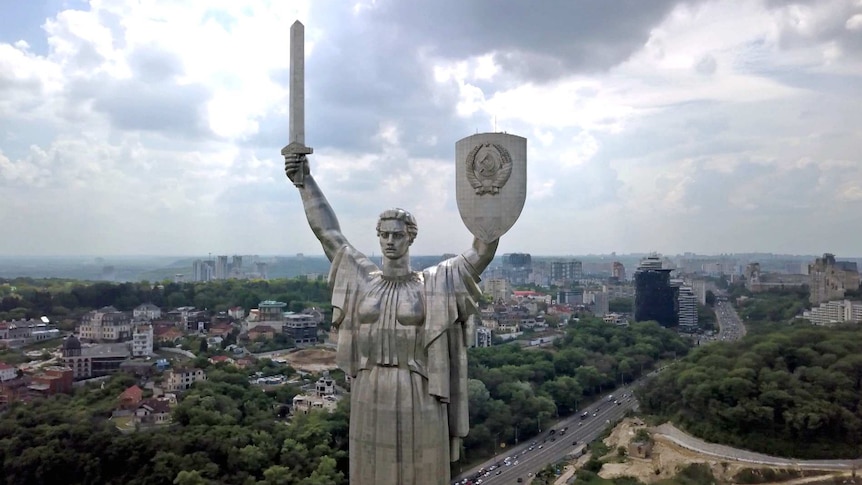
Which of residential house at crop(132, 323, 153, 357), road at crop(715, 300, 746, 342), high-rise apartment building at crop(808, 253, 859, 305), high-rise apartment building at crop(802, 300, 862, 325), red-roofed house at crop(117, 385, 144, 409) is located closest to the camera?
red-roofed house at crop(117, 385, 144, 409)

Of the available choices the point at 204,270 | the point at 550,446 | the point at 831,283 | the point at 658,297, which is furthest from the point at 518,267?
the point at 550,446

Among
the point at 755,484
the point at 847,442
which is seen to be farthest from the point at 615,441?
the point at 847,442

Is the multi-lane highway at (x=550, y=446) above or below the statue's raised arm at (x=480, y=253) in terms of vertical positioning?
below

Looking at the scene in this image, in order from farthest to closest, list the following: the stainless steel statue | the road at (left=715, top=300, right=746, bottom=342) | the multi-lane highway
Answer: the road at (left=715, top=300, right=746, bottom=342) → the multi-lane highway → the stainless steel statue

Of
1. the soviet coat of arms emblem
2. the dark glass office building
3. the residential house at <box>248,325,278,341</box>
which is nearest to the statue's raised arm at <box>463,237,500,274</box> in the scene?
the soviet coat of arms emblem

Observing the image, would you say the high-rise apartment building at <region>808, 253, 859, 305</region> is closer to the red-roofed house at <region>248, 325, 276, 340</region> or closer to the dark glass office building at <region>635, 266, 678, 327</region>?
the dark glass office building at <region>635, 266, 678, 327</region>

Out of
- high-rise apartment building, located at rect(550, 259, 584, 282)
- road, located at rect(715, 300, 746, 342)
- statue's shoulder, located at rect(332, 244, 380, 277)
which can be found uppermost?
statue's shoulder, located at rect(332, 244, 380, 277)

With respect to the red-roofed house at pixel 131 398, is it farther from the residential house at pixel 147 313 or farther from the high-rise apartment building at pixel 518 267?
the high-rise apartment building at pixel 518 267

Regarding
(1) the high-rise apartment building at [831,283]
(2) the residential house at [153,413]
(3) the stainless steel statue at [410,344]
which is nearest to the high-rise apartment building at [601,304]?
(1) the high-rise apartment building at [831,283]
